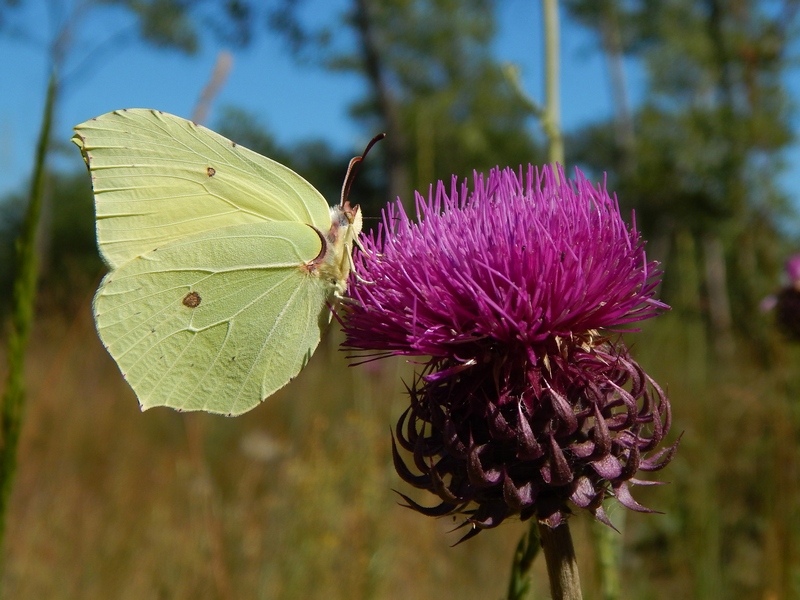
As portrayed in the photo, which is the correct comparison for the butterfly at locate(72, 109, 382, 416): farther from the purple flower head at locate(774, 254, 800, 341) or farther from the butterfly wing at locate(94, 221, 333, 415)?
the purple flower head at locate(774, 254, 800, 341)

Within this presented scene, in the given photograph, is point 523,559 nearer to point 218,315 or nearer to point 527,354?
point 527,354

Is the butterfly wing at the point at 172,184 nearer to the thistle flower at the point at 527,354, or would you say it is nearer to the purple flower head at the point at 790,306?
the thistle flower at the point at 527,354

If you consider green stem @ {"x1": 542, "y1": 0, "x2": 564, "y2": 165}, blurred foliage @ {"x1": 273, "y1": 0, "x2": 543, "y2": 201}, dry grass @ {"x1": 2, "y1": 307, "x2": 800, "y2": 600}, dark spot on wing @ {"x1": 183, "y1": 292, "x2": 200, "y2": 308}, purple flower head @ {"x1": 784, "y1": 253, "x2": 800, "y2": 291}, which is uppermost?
blurred foliage @ {"x1": 273, "y1": 0, "x2": 543, "y2": 201}

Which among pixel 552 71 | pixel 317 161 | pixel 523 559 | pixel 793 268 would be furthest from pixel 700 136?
pixel 317 161

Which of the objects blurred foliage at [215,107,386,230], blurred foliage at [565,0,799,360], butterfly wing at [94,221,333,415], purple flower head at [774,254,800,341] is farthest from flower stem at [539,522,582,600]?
blurred foliage at [215,107,386,230]

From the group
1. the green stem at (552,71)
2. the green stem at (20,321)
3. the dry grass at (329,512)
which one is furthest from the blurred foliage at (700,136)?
the green stem at (20,321)

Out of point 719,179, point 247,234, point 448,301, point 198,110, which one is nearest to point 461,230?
point 448,301
